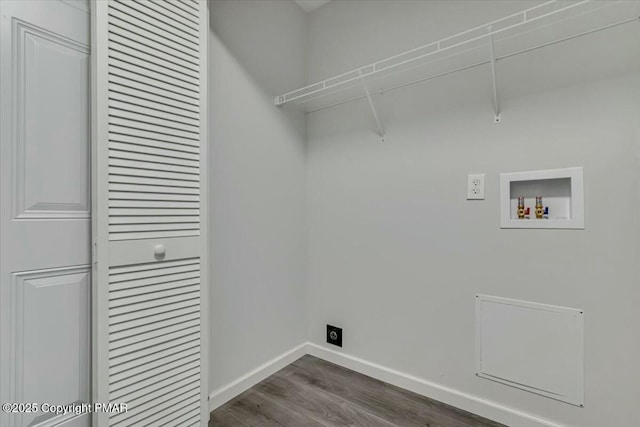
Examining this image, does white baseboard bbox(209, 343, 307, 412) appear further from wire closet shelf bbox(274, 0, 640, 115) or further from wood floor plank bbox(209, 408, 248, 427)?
wire closet shelf bbox(274, 0, 640, 115)

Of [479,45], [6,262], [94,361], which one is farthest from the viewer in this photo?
[479,45]

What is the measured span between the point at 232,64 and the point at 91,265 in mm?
1258

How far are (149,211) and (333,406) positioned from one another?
1360 mm

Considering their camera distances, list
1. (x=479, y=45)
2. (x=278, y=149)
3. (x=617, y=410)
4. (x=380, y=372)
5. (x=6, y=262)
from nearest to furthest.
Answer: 1. (x=6, y=262)
2. (x=617, y=410)
3. (x=479, y=45)
4. (x=380, y=372)
5. (x=278, y=149)

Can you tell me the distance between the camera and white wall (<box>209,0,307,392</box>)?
5.36 ft

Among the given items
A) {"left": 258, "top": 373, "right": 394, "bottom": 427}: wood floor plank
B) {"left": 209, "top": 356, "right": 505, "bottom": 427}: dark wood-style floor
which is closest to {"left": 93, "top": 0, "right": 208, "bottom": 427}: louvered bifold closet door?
{"left": 209, "top": 356, "right": 505, "bottom": 427}: dark wood-style floor

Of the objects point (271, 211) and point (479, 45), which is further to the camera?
point (271, 211)

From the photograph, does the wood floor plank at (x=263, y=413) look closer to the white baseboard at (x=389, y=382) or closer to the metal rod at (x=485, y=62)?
the white baseboard at (x=389, y=382)

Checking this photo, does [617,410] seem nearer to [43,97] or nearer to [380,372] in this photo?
[380,372]

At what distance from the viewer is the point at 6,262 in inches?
36.0

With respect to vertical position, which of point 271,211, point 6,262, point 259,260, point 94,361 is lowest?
point 94,361

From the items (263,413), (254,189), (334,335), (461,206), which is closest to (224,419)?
(263,413)

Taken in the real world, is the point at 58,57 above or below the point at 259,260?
above

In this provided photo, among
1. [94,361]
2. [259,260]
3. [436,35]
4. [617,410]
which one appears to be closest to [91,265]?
[94,361]
